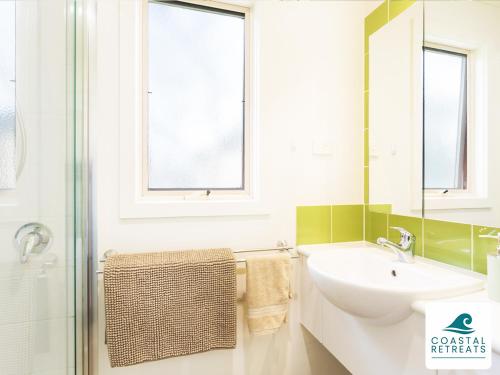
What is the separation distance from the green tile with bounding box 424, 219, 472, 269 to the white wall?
1.34ft

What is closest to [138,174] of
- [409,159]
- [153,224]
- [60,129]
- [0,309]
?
[153,224]

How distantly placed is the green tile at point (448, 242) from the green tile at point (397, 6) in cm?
97

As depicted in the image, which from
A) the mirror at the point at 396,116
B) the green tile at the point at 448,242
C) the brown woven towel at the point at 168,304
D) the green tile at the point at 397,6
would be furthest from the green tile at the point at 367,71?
the brown woven towel at the point at 168,304

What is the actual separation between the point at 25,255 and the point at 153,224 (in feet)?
1.64

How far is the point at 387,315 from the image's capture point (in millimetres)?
814

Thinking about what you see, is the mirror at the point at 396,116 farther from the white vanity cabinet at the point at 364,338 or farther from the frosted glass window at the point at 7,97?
the frosted glass window at the point at 7,97

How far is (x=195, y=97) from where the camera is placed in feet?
4.46

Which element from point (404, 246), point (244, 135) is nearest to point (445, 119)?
point (404, 246)

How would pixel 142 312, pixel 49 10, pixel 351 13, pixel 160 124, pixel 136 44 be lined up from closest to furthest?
pixel 49 10 < pixel 142 312 < pixel 136 44 < pixel 160 124 < pixel 351 13

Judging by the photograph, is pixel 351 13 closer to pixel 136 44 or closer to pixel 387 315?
pixel 136 44

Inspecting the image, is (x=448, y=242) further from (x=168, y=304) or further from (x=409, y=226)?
(x=168, y=304)

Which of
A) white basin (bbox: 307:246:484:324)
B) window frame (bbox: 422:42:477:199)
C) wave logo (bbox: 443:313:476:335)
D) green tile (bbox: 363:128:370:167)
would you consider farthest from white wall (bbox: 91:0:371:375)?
wave logo (bbox: 443:313:476:335)

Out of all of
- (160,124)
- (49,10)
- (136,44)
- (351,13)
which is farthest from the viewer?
(351,13)

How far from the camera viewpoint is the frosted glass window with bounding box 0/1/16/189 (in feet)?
2.30
